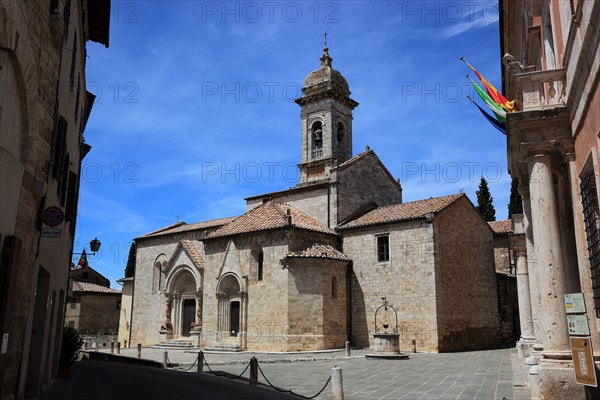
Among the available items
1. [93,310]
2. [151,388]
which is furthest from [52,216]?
[93,310]

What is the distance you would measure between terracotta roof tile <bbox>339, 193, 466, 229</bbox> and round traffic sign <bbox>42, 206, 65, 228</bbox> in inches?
722

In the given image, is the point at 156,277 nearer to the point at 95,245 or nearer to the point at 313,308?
the point at 313,308

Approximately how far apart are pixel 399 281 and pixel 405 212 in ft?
12.2

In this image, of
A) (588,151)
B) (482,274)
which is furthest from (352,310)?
(588,151)

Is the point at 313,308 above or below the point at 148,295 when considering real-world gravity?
below

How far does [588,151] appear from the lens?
6.59m

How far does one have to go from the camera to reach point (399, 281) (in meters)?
24.2

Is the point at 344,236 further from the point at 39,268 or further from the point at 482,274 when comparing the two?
the point at 39,268

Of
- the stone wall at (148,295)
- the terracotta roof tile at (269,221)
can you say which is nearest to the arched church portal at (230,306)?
the terracotta roof tile at (269,221)

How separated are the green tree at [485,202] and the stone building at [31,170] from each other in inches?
1556

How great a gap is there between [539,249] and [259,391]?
707 centimetres

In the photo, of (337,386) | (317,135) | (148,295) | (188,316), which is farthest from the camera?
(148,295)

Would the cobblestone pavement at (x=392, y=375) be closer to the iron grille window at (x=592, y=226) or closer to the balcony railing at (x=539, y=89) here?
the iron grille window at (x=592, y=226)

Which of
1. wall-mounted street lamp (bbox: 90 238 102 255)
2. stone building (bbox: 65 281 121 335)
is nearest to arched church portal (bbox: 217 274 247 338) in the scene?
wall-mounted street lamp (bbox: 90 238 102 255)
